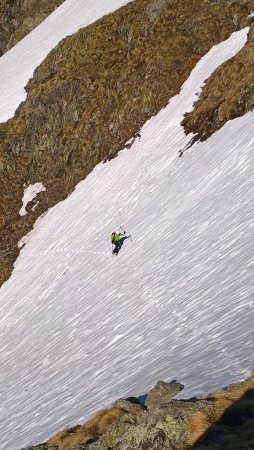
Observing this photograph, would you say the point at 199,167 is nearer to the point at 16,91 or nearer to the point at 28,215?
the point at 28,215

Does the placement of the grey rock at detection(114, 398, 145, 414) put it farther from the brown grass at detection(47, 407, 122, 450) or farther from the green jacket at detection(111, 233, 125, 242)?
the green jacket at detection(111, 233, 125, 242)

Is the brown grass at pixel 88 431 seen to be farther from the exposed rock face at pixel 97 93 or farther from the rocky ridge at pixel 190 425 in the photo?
the exposed rock face at pixel 97 93

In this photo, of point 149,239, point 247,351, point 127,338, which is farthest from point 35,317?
point 247,351

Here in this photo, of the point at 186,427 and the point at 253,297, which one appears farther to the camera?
the point at 253,297

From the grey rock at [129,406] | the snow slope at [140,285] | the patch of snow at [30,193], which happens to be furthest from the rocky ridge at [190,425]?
the patch of snow at [30,193]

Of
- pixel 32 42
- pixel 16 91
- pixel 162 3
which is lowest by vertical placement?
pixel 162 3

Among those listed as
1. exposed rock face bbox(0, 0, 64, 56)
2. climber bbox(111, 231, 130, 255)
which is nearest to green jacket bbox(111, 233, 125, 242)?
climber bbox(111, 231, 130, 255)

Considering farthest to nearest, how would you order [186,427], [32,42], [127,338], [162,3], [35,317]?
[32,42]
[162,3]
[35,317]
[127,338]
[186,427]
